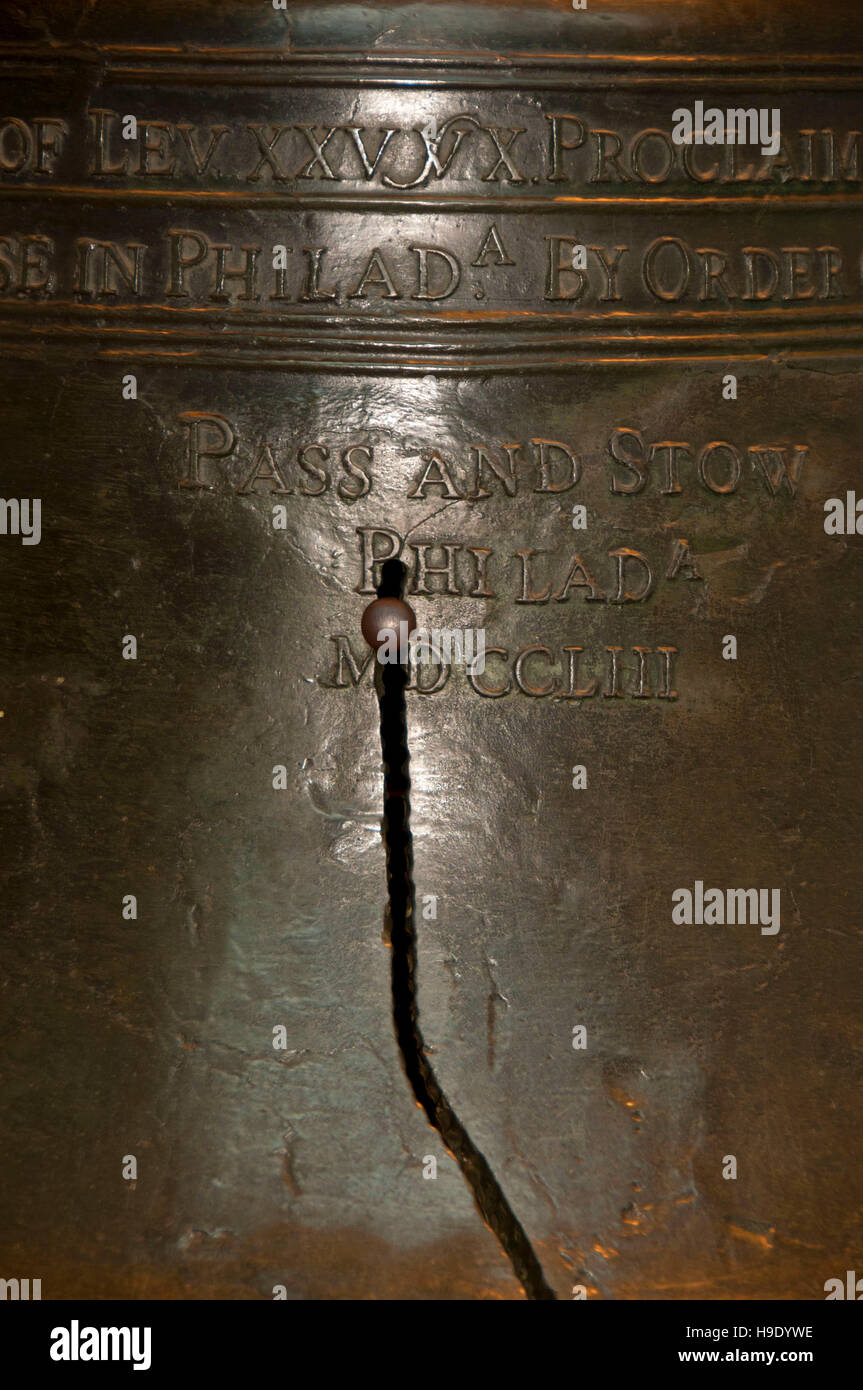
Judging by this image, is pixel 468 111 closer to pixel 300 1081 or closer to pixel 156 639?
pixel 156 639

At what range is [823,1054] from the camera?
1992 mm

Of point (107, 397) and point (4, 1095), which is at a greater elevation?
point (107, 397)

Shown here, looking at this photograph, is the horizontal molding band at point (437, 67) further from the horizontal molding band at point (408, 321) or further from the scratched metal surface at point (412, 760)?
the horizontal molding band at point (408, 321)

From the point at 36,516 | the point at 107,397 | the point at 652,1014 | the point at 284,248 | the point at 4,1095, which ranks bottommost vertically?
the point at 4,1095

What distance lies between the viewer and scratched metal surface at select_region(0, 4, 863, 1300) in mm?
1944

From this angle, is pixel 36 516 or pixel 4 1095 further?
pixel 36 516

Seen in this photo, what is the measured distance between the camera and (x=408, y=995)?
200 cm

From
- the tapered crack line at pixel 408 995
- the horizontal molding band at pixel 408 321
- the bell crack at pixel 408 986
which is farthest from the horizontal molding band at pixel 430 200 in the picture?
the tapered crack line at pixel 408 995

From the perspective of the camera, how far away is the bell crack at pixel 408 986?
194 centimetres

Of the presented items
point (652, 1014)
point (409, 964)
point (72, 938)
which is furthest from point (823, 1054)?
point (72, 938)

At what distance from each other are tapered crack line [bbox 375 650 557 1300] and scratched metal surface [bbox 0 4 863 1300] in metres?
0.03

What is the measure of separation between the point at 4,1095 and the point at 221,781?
0.65 meters

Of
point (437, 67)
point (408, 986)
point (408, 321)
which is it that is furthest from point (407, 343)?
point (408, 986)

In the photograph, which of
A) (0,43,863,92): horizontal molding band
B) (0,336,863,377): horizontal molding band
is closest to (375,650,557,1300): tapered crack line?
(0,336,863,377): horizontal molding band
